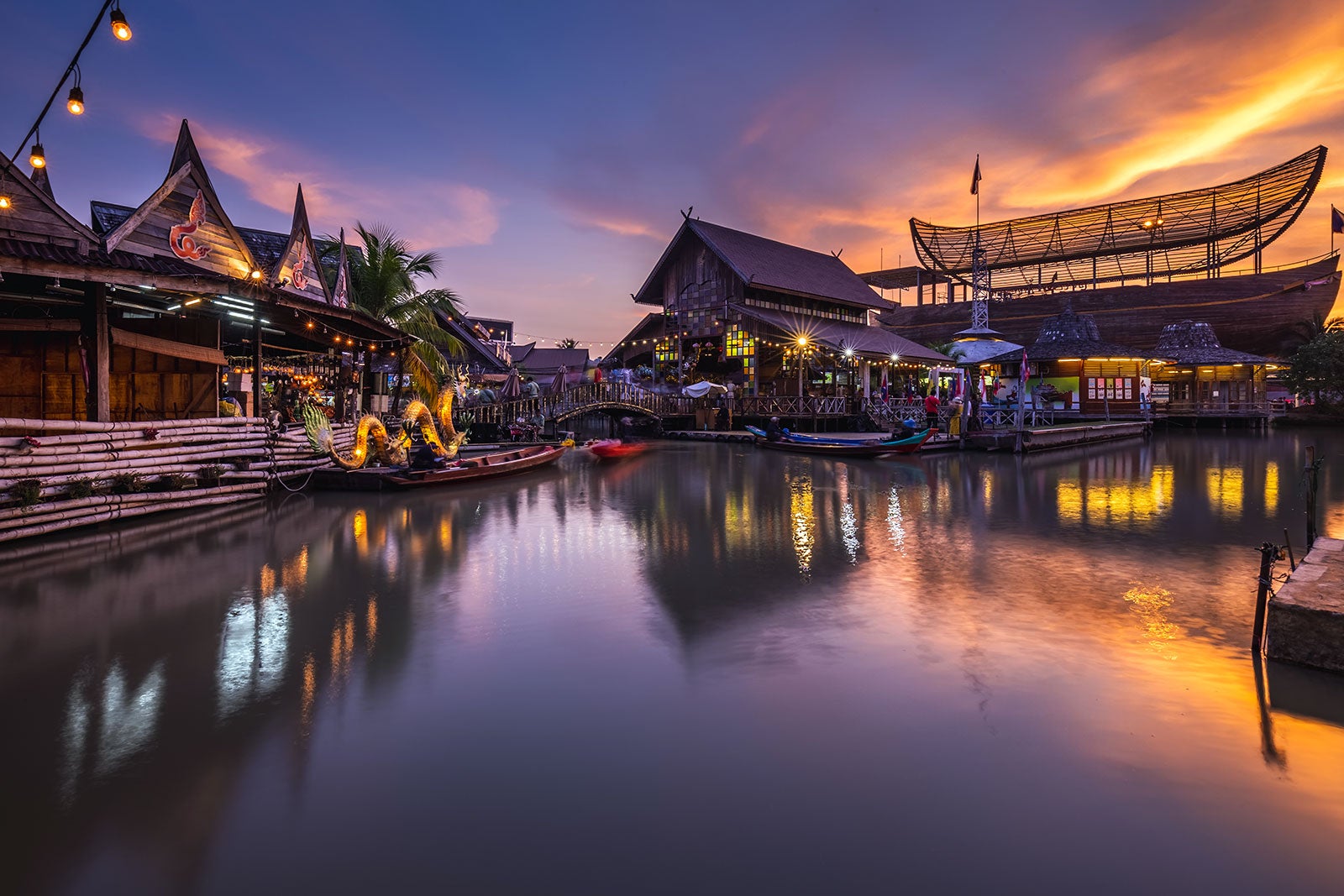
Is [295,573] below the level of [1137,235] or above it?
below

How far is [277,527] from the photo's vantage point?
10.7 m

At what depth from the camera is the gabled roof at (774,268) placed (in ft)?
115

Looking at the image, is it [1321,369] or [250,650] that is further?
[1321,369]

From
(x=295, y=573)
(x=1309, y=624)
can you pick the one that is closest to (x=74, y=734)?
(x=295, y=573)

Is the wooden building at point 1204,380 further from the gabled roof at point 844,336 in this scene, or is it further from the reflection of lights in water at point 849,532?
the reflection of lights in water at point 849,532

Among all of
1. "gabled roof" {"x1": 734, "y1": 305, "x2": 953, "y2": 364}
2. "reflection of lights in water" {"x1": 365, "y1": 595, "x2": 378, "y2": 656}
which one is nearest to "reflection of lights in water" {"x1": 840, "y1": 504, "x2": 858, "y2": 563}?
"reflection of lights in water" {"x1": 365, "y1": 595, "x2": 378, "y2": 656}

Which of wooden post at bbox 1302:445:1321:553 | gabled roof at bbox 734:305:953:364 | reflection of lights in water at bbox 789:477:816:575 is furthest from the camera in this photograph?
gabled roof at bbox 734:305:953:364

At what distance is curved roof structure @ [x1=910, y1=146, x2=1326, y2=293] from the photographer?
150ft

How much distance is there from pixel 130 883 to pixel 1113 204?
208 feet

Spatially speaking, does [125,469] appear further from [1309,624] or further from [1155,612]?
[1309,624]

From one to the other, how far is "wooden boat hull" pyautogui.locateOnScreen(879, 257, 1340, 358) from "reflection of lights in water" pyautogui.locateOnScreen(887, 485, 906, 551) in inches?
1537

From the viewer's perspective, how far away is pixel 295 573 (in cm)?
794

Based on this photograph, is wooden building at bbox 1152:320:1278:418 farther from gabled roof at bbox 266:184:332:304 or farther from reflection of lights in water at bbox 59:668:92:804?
reflection of lights in water at bbox 59:668:92:804

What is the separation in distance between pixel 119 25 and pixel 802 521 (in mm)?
11018
